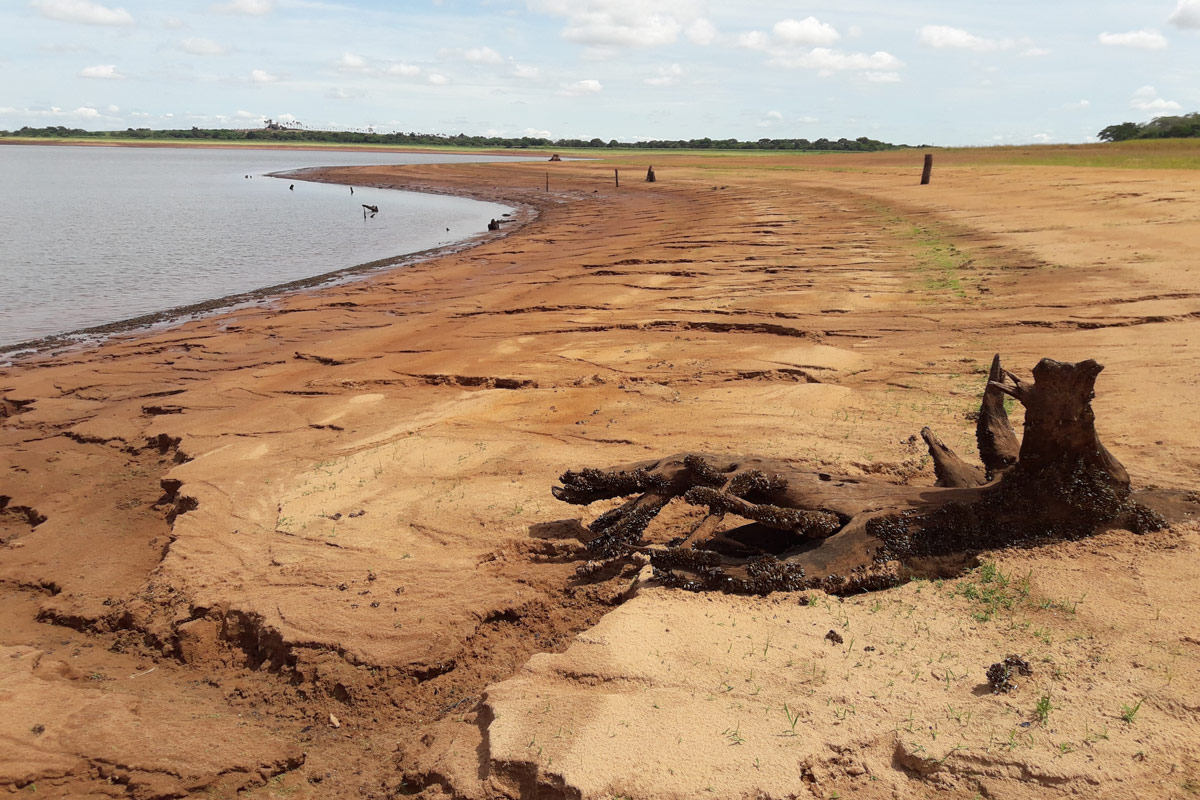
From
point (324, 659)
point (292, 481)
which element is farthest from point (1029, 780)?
point (292, 481)

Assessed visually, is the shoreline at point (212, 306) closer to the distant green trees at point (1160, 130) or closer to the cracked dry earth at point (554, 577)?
the cracked dry earth at point (554, 577)

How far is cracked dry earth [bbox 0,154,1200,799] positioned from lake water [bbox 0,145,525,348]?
5.33 m

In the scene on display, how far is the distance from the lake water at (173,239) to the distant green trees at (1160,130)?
3536 cm

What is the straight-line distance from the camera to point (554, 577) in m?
4.57

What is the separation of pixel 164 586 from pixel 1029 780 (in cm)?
463

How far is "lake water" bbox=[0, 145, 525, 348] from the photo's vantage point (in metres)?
16.3

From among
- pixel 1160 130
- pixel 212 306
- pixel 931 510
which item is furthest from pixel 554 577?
pixel 1160 130

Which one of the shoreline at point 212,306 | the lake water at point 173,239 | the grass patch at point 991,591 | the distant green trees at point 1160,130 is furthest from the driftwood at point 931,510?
the distant green trees at point 1160,130

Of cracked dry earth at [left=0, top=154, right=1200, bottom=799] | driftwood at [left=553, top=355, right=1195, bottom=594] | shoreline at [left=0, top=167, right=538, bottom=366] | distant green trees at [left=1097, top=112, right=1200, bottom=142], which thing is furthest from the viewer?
distant green trees at [left=1097, top=112, right=1200, bottom=142]

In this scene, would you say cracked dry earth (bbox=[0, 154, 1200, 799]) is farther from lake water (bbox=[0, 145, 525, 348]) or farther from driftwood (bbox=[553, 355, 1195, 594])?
lake water (bbox=[0, 145, 525, 348])

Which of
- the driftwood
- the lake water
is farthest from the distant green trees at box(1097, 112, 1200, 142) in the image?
the driftwood

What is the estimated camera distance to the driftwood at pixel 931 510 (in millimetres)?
3773

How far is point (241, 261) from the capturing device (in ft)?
69.3

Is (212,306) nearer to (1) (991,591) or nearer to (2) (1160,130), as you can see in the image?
(1) (991,591)
